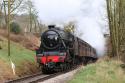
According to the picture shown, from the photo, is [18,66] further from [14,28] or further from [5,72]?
[14,28]

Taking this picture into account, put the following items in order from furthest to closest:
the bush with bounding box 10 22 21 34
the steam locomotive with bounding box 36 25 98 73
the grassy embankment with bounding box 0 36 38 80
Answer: the bush with bounding box 10 22 21 34, the steam locomotive with bounding box 36 25 98 73, the grassy embankment with bounding box 0 36 38 80

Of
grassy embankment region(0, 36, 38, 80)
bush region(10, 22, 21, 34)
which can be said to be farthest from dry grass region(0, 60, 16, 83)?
bush region(10, 22, 21, 34)

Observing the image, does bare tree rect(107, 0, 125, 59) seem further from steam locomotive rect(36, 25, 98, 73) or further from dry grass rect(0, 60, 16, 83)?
dry grass rect(0, 60, 16, 83)

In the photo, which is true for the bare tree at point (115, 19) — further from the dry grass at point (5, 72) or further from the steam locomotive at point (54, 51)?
the dry grass at point (5, 72)

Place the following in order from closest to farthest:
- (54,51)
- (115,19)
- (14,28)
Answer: (54,51), (115,19), (14,28)

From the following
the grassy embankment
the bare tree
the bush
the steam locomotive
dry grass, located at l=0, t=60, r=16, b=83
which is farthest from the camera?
the bush

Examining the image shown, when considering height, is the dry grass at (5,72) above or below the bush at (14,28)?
below

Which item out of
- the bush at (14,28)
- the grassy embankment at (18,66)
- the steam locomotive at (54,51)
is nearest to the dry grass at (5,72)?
the grassy embankment at (18,66)

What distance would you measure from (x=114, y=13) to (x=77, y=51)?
712cm

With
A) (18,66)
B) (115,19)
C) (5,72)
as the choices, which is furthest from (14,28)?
(5,72)

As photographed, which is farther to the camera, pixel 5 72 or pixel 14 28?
pixel 14 28

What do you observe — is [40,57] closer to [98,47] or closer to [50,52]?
[50,52]

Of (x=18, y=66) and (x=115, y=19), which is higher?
(x=115, y=19)

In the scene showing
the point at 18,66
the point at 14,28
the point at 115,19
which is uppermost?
the point at 14,28
